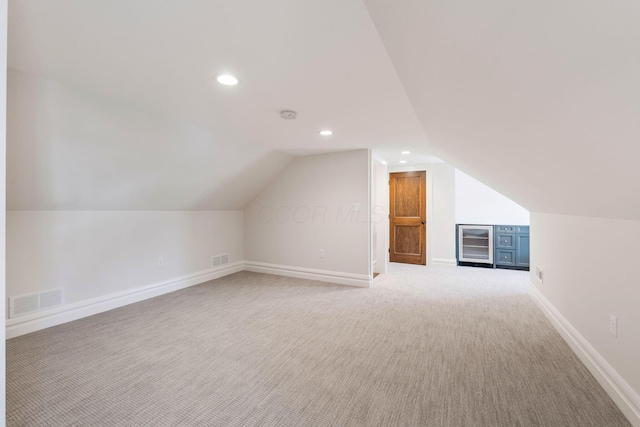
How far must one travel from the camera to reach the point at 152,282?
3.76 metres

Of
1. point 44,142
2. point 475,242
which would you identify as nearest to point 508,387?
point 44,142

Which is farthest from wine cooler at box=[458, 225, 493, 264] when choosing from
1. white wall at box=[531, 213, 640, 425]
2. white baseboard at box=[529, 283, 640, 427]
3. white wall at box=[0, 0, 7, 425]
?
white wall at box=[0, 0, 7, 425]

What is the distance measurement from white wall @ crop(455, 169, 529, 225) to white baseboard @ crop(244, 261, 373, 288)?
304 cm

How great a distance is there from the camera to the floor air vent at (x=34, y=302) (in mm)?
2574

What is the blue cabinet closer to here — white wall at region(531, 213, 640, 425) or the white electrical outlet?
white wall at region(531, 213, 640, 425)

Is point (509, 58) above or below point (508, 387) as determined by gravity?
above

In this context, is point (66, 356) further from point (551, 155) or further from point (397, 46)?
point (551, 155)

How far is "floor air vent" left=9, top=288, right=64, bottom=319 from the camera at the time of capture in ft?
8.45

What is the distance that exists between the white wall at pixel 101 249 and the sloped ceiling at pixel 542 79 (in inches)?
139

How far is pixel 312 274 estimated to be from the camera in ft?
15.2

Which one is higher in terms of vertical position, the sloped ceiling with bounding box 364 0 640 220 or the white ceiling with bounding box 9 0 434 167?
the white ceiling with bounding box 9 0 434 167

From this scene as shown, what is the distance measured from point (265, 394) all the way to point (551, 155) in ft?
7.27

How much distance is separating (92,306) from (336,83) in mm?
3515

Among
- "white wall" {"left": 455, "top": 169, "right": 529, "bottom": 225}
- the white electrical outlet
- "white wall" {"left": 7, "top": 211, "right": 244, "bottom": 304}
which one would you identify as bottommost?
the white electrical outlet
